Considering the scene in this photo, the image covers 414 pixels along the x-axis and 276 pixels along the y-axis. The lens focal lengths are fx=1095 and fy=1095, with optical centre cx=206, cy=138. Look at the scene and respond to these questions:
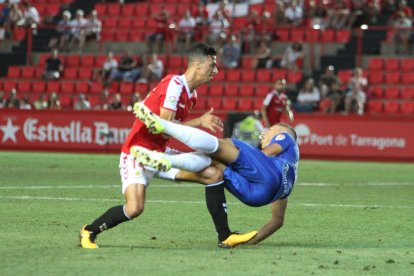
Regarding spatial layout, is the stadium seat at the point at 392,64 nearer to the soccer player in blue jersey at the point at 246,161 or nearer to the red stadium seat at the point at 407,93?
the red stadium seat at the point at 407,93

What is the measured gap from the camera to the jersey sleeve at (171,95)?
9938mm

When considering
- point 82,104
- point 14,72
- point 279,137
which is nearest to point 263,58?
point 82,104

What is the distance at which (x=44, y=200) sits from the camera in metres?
15.1

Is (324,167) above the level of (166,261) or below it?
below

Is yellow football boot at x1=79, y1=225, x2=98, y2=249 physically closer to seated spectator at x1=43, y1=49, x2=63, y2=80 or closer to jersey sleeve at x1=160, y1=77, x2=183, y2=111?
jersey sleeve at x1=160, y1=77, x2=183, y2=111

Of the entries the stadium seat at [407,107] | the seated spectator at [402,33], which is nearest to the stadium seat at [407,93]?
the stadium seat at [407,107]

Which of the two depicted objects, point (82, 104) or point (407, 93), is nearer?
point (407, 93)

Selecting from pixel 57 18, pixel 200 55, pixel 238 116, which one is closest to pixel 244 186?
pixel 200 55

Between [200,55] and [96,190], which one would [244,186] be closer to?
[200,55]

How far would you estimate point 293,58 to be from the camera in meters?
31.6

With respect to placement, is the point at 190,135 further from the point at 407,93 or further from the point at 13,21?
the point at 13,21

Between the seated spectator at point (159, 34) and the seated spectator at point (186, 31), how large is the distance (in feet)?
1.34

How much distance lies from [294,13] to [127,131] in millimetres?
7294

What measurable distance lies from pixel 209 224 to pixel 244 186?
2349 mm
